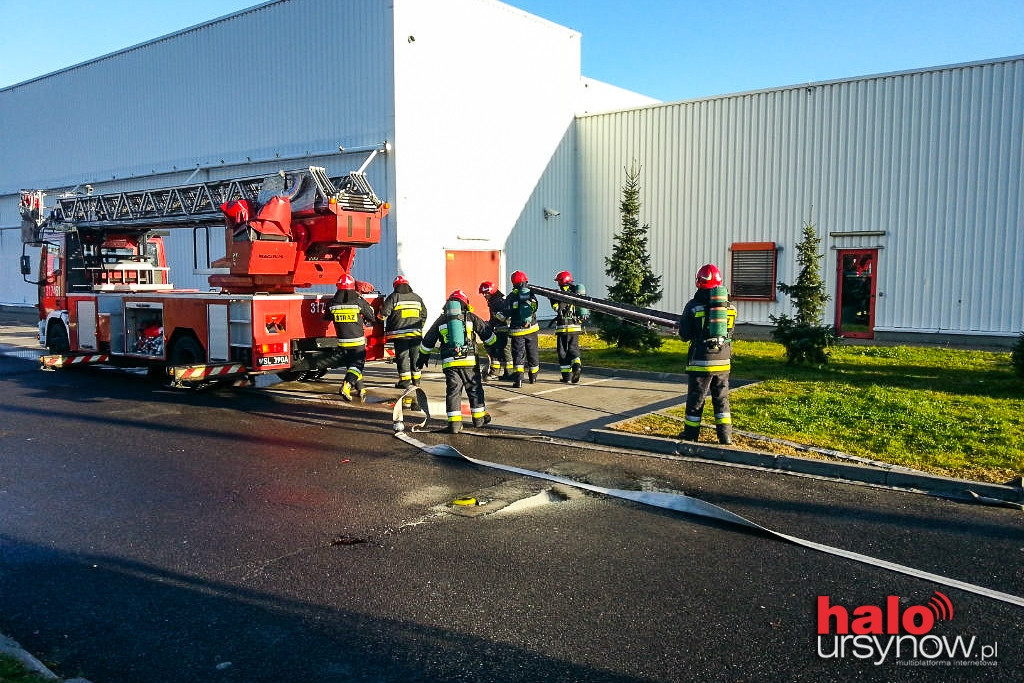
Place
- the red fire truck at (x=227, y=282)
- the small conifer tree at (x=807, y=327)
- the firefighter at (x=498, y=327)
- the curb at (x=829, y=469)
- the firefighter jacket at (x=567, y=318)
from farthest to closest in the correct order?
the small conifer tree at (x=807, y=327) < the firefighter at (x=498, y=327) < the firefighter jacket at (x=567, y=318) < the red fire truck at (x=227, y=282) < the curb at (x=829, y=469)

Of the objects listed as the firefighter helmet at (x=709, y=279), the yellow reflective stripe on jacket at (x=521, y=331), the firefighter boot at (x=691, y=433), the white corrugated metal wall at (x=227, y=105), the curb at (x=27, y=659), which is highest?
the white corrugated metal wall at (x=227, y=105)

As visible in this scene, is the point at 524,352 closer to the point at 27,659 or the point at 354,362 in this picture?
the point at 354,362

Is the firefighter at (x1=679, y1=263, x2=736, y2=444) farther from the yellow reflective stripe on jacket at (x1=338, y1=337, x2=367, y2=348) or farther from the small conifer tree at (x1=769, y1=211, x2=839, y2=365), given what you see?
the small conifer tree at (x1=769, y1=211, x2=839, y2=365)

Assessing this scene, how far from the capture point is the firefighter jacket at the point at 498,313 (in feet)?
43.2

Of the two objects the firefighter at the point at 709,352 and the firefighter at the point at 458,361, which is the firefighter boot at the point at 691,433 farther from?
the firefighter at the point at 458,361

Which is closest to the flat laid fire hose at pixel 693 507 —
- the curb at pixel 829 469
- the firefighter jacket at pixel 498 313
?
the curb at pixel 829 469

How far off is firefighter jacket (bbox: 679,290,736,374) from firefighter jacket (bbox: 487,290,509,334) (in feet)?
16.0

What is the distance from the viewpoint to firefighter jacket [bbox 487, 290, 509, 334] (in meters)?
13.2

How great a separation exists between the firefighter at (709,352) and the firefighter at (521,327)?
176 inches

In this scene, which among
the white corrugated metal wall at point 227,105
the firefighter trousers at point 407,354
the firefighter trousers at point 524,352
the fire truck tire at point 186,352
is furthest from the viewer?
the white corrugated metal wall at point 227,105

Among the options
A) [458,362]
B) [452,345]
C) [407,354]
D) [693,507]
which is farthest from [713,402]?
[407,354]

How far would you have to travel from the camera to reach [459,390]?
9.70 meters

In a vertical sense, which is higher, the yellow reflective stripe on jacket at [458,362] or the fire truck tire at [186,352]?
the yellow reflective stripe on jacket at [458,362]

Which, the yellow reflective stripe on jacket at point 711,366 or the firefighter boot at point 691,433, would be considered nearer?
the yellow reflective stripe on jacket at point 711,366
